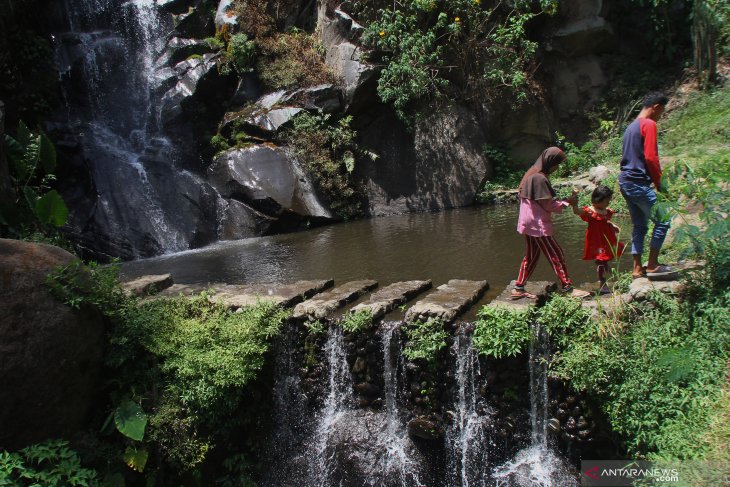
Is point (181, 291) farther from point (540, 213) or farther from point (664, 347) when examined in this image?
point (664, 347)

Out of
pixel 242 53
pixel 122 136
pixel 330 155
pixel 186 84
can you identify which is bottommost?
pixel 330 155

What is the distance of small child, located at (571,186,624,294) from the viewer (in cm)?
486

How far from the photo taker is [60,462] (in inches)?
170

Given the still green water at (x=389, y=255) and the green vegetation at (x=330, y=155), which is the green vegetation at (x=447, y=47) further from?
the still green water at (x=389, y=255)

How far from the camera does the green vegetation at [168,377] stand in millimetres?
4695

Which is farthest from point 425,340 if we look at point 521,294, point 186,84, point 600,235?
point 186,84

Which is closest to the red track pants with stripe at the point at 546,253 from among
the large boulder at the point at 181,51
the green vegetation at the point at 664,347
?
the green vegetation at the point at 664,347

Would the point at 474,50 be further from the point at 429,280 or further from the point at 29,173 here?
the point at 29,173

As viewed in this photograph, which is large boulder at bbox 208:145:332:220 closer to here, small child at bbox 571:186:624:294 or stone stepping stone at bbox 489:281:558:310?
stone stepping stone at bbox 489:281:558:310

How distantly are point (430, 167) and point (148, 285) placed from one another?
839 centimetres

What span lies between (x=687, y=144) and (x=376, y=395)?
28.5 ft

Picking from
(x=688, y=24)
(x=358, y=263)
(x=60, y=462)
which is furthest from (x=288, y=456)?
(x=688, y=24)

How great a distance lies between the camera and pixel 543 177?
15.7 feet

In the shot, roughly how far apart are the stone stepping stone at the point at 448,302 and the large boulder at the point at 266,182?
260 inches
